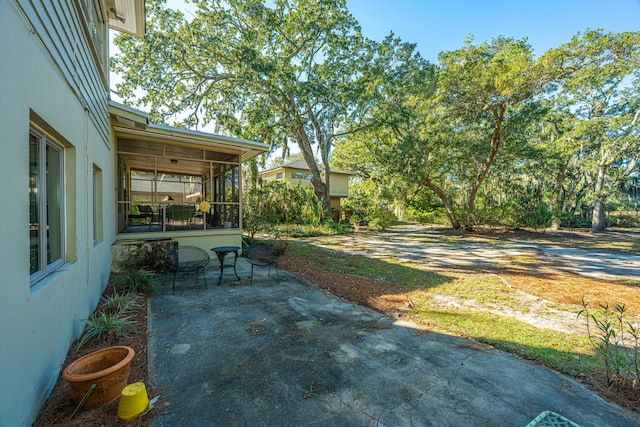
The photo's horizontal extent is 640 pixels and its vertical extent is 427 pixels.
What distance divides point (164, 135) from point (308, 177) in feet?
50.5

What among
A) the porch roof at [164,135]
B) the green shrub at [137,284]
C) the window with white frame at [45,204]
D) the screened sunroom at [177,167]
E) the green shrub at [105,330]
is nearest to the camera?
the window with white frame at [45,204]

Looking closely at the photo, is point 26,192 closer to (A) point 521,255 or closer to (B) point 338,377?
(B) point 338,377

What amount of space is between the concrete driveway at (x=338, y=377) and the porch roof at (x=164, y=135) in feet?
12.5

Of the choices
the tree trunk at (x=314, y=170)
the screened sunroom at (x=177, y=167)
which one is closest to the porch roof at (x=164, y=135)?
the screened sunroom at (x=177, y=167)

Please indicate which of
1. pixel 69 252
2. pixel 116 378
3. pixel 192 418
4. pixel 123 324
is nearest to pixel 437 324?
pixel 192 418

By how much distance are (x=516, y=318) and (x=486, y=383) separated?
2.25 meters

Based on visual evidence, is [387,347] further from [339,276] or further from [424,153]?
[424,153]

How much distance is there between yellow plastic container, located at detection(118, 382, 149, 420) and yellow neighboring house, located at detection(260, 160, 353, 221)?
1962 cm

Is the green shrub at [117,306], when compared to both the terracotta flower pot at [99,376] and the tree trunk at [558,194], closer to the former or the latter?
the terracotta flower pot at [99,376]

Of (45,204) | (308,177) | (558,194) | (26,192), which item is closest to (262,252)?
(45,204)

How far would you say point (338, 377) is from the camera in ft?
8.10

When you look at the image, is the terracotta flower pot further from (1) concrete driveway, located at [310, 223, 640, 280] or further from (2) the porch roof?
(1) concrete driveway, located at [310, 223, 640, 280]

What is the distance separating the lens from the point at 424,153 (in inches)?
578

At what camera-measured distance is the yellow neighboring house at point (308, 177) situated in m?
22.1
